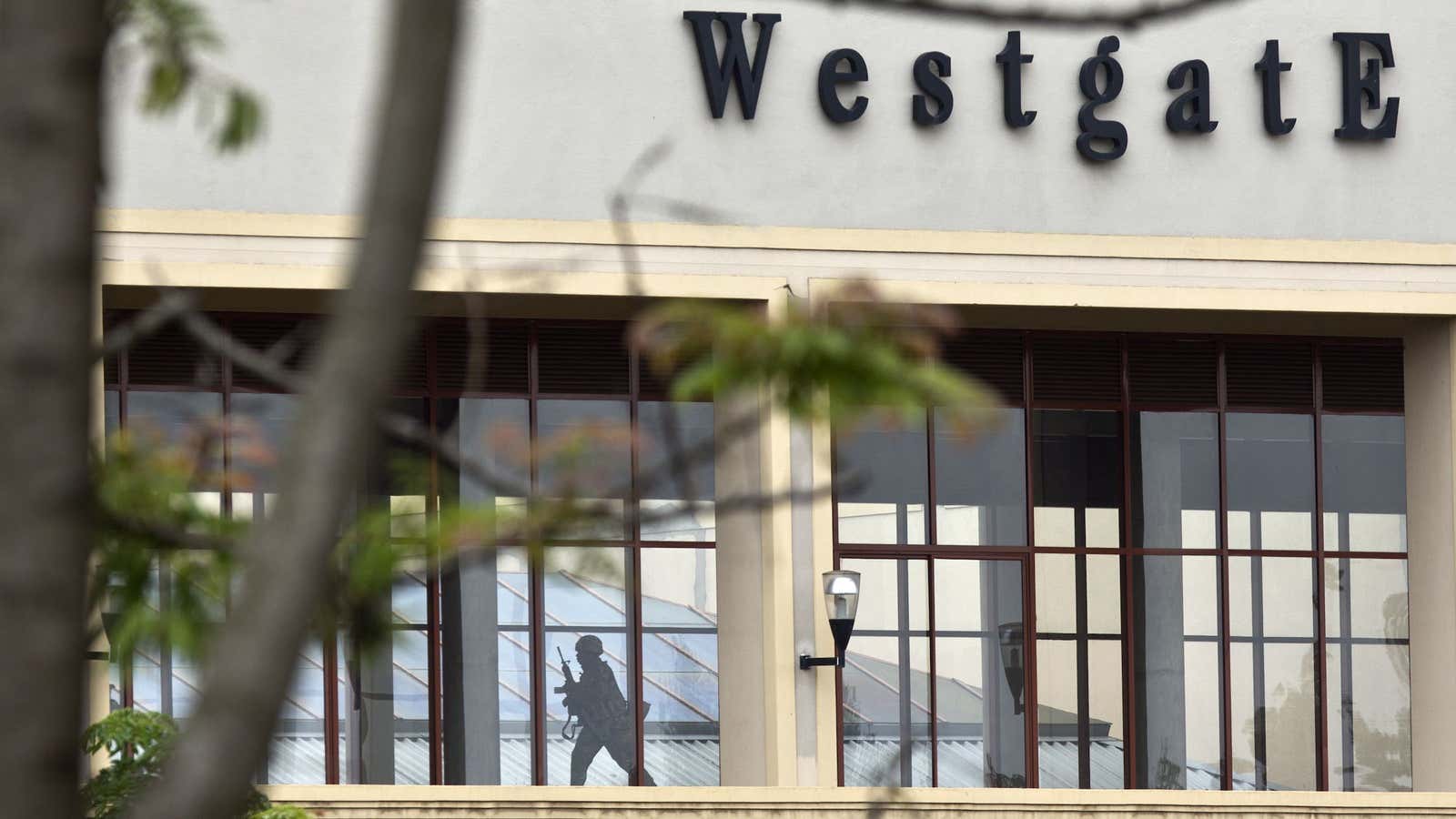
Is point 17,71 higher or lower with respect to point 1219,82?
lower

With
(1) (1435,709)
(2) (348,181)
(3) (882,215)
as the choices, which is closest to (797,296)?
(3) (882,215)

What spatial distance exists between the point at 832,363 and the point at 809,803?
43.1ft

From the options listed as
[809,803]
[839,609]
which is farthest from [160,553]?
[839,609]

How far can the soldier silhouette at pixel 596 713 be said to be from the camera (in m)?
18.1

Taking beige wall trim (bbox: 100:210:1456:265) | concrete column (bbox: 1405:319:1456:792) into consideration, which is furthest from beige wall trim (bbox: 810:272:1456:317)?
concrete column (bbox: 1405:319:1456:792)

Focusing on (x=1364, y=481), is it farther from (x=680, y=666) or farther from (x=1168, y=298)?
(x=680, y=666)

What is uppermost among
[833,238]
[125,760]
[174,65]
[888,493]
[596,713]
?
[833,238]

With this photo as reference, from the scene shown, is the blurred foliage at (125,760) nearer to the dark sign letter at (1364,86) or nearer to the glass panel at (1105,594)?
the glass panel at (1105,594)

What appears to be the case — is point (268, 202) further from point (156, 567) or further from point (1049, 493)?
point (156, 567)

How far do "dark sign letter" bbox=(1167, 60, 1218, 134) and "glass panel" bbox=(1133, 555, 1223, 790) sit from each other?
4.09m

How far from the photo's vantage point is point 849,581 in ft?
52.8

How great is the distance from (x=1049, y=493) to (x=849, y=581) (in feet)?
11.4

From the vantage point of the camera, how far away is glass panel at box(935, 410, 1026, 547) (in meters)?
18.7

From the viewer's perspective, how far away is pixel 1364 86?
17547mm
